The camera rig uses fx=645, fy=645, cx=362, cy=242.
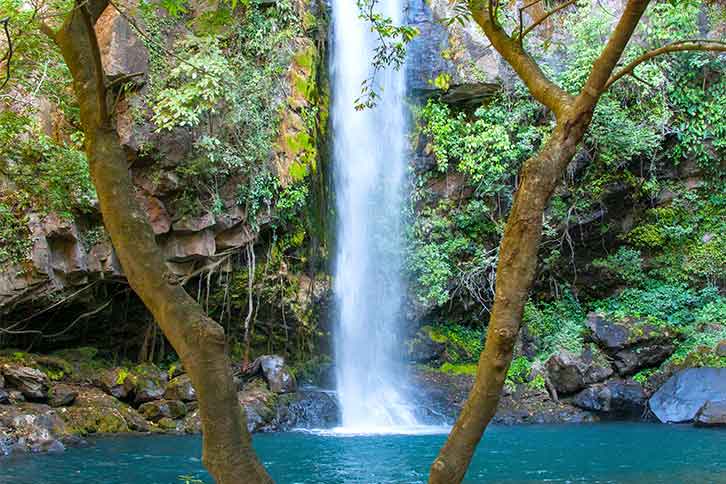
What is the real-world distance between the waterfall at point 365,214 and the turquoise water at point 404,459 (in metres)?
3.98

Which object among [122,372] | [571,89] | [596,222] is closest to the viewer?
[122,372]

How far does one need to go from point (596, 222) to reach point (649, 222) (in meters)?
1.38

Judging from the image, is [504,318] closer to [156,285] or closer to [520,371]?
[156,285]

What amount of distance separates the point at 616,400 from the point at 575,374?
970 millimetres

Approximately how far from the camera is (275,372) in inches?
516

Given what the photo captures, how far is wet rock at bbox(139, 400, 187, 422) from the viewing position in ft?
37.8

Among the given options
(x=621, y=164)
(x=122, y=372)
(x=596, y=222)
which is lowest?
(x=122, y=372)

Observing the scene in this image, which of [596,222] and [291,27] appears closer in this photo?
[291,27]

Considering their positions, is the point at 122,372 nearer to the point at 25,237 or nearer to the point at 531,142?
the point at 25,237

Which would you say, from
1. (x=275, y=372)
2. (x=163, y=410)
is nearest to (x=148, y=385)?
(x=163, y=410)

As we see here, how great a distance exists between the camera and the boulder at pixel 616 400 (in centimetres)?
1349

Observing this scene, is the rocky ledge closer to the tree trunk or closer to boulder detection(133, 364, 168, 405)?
boulder detection(133, 364, 168, 405)

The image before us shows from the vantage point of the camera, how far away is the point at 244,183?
42.3ft

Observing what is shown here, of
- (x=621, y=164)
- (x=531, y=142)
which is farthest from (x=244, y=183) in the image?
(x=621, y=164)
